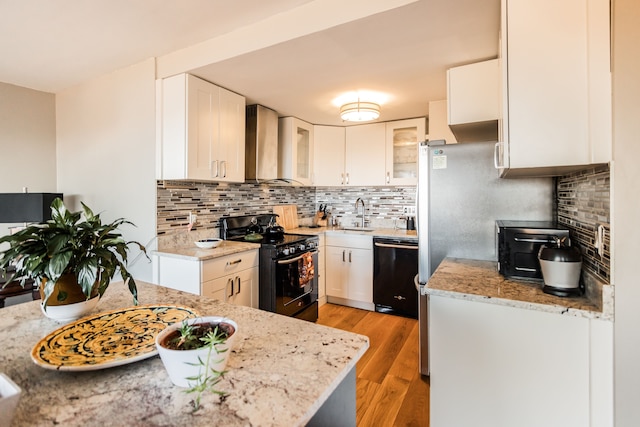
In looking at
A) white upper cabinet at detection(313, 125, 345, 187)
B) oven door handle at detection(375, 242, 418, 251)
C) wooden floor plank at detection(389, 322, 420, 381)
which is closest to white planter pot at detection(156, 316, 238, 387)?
wooden floor plank at detection(389, 322, 420, 381)

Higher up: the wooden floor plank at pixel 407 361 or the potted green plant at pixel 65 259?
the potted green plant at pixel 65 259

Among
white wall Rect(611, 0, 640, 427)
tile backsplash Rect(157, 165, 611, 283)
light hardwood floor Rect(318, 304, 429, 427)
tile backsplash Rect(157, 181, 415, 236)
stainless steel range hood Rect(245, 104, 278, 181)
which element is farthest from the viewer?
stainless steel range hood Rect(245, 104, 278, 181)

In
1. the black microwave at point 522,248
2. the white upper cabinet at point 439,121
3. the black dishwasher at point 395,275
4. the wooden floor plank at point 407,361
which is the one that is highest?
the white upper cabinet at point 439,121

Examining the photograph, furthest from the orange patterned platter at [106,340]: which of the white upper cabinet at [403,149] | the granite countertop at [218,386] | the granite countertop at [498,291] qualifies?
the white upper cabinet at [403,149]

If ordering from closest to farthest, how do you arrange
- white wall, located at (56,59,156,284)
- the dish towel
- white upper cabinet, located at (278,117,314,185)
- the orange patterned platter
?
1. the orange patterned platter
2. white wall, located at (56,59,156,284)
3. the dish towel
4. white upper cabinet, located at (278,117,314,185)

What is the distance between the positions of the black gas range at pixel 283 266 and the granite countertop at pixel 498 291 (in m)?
1.49

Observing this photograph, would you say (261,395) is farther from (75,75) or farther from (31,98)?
(31,98)

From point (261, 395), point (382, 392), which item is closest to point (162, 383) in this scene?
point (261, 395)

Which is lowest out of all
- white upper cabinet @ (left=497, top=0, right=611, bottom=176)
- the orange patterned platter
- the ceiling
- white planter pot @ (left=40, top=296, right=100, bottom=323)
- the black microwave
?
the orange patterned platter

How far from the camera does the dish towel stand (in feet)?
10.2

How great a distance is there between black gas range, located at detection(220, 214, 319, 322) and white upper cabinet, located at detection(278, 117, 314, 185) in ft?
2.10

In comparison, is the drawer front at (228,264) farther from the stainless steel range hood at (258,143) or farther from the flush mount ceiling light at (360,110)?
the flush mount ceiling light at (360,110)

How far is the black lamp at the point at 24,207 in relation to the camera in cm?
274

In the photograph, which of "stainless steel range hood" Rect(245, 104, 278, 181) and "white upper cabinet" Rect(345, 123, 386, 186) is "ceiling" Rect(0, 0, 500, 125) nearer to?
"stainless steel range hood" Rect(245, 104, 278, 181)
